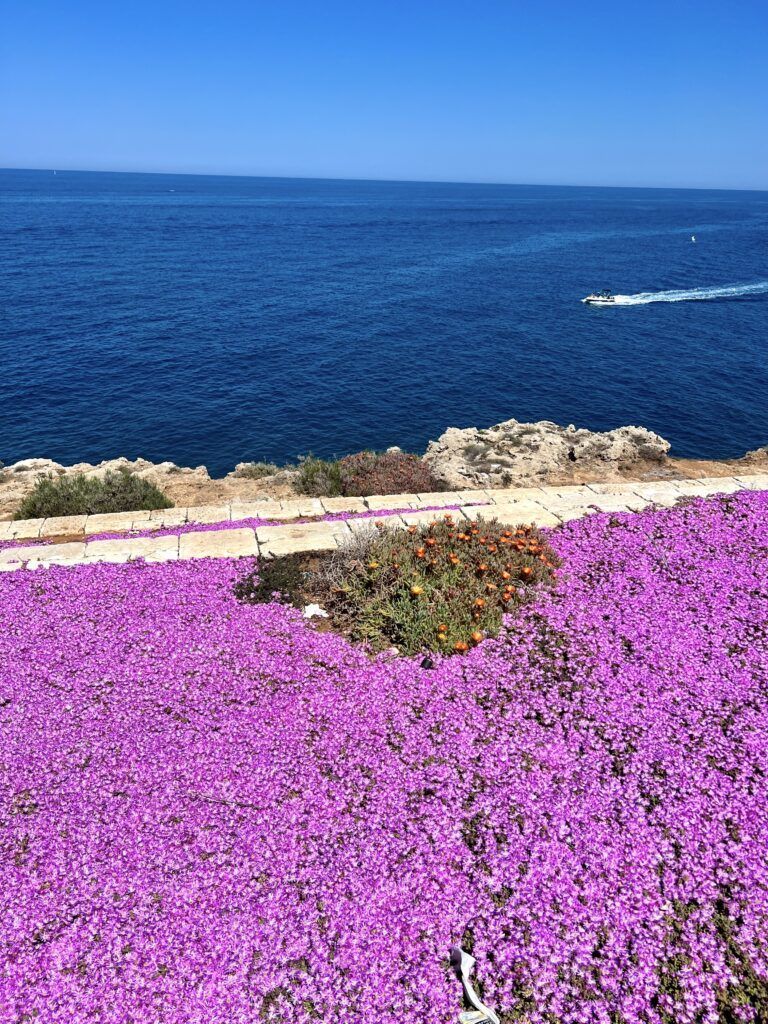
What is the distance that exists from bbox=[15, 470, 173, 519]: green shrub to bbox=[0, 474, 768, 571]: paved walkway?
1447 millimetres

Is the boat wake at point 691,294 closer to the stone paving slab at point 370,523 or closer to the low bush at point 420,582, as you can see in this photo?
the stone paving slab at point 370,523

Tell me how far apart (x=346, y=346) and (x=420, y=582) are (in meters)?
36.6

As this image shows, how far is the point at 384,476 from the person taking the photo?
17281 mm

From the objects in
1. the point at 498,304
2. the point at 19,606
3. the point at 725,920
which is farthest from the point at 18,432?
the point at 498,304

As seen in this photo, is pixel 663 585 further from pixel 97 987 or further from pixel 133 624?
pixel 97 987

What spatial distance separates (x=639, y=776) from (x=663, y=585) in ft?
13.4

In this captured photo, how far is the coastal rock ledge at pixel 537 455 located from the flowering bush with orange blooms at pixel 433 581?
26.7 feet

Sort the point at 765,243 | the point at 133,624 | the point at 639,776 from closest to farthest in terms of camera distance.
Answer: the point at 639,776 < the point at 133,624 < the point at 765,243

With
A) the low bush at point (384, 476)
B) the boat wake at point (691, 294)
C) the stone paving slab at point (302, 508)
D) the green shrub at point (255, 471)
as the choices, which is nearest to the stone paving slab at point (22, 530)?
the stone paving slab at point (302, 508)

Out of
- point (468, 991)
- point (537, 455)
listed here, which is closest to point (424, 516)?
point (468, 991)

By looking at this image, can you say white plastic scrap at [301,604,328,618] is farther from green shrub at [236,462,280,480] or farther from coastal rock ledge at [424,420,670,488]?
green shrub at [236,462,280,480]

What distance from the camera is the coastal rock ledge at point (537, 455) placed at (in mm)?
19969

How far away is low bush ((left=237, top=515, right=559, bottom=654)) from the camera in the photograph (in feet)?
27.9

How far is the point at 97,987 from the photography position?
4.58 m
